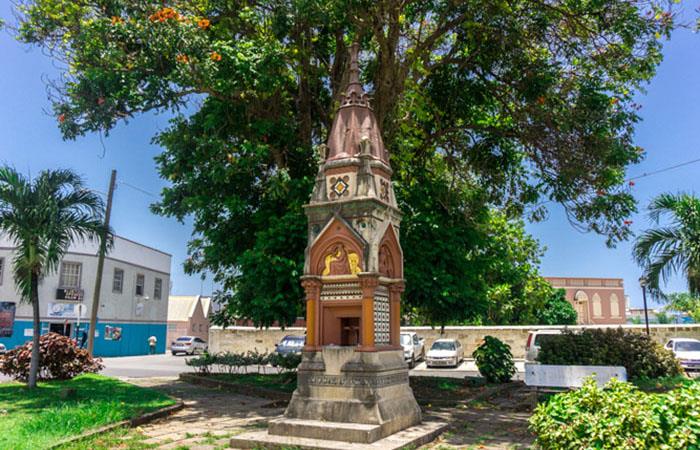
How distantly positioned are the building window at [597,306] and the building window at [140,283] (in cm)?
4846

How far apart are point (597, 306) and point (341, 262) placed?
59.3m

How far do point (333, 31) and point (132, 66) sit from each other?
17.5ft

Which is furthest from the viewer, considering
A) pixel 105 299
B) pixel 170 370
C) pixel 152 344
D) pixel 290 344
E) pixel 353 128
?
pixel 152 344

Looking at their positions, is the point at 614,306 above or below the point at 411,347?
above

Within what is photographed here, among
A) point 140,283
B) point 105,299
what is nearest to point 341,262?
point 105,299

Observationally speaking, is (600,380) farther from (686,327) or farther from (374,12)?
(686,327)

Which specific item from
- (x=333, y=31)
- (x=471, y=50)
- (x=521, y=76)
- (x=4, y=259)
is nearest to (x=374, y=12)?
(x=333, y=31)

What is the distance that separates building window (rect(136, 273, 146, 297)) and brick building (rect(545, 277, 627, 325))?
140ft

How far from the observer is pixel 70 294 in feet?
104

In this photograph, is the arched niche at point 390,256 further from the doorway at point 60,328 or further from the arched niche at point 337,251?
the doorway at point 60,328

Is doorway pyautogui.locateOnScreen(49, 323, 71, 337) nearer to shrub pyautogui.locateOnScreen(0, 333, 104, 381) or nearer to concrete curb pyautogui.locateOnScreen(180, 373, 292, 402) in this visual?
shrub pyautogui.locateOnScreen(0, 333, 104, 381)

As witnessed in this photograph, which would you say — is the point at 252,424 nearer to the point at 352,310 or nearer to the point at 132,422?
the point at 132,422

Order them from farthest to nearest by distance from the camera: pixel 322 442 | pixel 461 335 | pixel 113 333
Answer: pixel 113 333 → pixel 461 335 → pixel 322 442

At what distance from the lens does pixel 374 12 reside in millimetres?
12688
